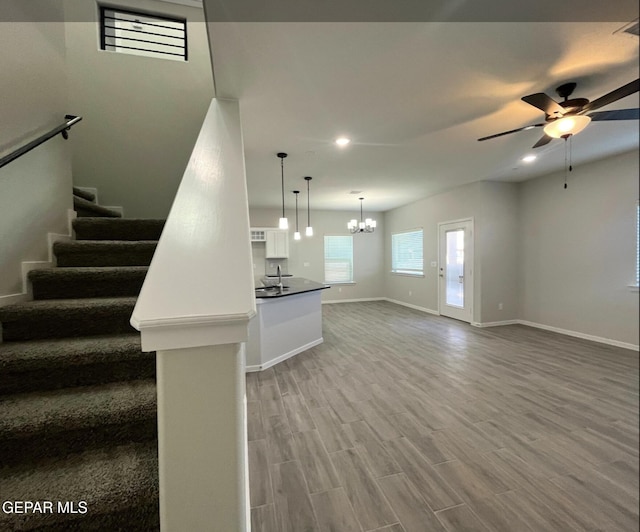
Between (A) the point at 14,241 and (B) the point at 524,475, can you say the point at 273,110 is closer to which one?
(A) the point at 14,241

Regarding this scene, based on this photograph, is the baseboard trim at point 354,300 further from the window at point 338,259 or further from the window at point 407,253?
the window at point 407,253

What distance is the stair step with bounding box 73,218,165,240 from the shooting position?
223 centimetres

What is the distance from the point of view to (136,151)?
3.25 m

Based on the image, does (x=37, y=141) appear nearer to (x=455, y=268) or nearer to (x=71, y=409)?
(x=71, y=409)

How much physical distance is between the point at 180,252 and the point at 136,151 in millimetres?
3127

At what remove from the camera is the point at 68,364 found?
1.30 metres

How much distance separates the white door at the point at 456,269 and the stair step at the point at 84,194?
5681 mm

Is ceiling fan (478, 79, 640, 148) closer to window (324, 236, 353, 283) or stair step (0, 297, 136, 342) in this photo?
stair step (0, 297, 136, 342)

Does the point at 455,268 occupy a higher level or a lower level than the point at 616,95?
lower

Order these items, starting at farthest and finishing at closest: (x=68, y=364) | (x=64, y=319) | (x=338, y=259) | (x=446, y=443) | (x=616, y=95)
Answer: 1. (x=338, y=259)
2. (x=446, y=443)
3. (x=616, y=95)
4. (x=64, y=319)
5. (x=68, y=364)

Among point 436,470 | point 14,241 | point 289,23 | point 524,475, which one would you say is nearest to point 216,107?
point 289,23

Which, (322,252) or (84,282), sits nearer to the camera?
(84,282)

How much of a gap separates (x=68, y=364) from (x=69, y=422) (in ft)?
1.06

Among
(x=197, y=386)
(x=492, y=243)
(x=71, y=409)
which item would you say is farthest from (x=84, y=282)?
(x=492, y=243)
